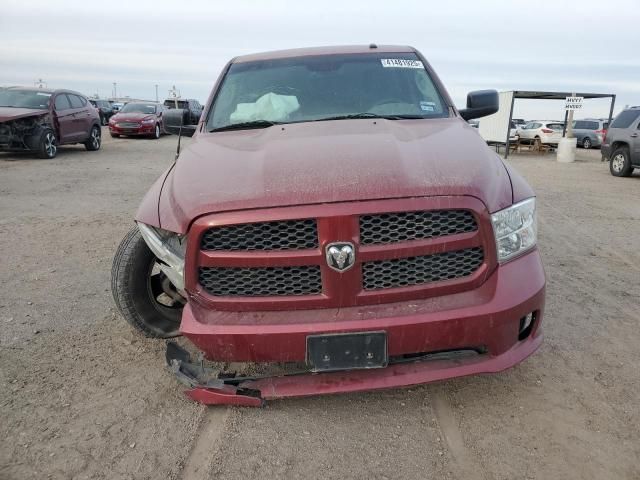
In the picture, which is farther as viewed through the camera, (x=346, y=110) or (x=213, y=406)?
(x=346, y=110)

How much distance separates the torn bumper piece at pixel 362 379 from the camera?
2.29m

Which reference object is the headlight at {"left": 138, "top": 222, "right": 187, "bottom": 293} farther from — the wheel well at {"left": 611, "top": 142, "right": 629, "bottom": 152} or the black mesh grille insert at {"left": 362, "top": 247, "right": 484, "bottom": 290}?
the wheel well at {"left": 611, "top": 142, "right": 629, "bottom": 152}

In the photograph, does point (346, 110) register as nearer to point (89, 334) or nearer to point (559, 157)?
point (89, 334)

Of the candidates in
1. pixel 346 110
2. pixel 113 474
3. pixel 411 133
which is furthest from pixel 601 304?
pixel 113 474

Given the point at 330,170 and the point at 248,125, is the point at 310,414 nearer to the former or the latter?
the point at 330,170

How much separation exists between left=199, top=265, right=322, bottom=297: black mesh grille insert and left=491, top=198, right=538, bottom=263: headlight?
Result: 0.85m

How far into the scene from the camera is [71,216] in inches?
275

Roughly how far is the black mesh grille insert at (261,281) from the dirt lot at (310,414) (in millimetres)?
700

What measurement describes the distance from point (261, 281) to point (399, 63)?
2.34m

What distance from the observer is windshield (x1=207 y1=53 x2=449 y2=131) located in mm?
3482

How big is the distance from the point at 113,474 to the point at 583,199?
9315mm

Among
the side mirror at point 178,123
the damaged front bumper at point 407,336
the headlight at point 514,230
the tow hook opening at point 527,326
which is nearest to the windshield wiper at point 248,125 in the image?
the side mirror at point 178,123

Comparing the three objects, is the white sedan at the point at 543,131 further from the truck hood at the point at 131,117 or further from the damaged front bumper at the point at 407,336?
the damaged front bumper at the point at 407,336

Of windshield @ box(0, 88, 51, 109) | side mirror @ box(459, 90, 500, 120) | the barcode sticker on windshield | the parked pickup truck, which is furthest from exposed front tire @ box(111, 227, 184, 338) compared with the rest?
windshield @ box(0, 88, 51, 109)
